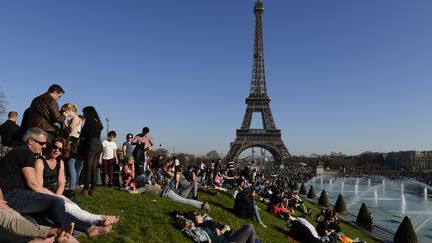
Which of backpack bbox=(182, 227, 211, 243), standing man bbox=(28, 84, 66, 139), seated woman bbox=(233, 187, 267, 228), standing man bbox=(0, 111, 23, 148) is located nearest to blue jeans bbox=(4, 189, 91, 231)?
standing man bbox=(28, 84, 66, 139)

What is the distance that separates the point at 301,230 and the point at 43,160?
304 inches

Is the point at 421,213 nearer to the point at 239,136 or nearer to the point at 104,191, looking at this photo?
the point at 104,191

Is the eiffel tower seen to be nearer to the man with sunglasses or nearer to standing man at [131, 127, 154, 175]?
standing man at [131, 127, 154, 175]

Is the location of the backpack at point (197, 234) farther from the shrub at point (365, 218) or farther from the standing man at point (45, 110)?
the shrub at point (365, 218)

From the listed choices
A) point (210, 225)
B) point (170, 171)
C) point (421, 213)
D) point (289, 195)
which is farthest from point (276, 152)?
point (210, 225)

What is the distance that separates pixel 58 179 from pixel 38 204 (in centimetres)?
109

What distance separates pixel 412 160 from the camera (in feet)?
526

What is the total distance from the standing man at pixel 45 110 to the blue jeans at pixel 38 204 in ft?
7.60

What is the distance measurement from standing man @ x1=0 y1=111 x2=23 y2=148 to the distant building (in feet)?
548

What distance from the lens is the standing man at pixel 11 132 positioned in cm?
873

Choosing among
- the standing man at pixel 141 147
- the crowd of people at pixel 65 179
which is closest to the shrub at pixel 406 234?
the crowd of people at pixel 65 179

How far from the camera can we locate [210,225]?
864 cm

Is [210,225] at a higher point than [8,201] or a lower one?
lower

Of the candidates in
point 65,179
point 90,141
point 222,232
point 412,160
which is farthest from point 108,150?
point 412,160
